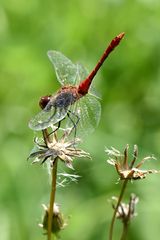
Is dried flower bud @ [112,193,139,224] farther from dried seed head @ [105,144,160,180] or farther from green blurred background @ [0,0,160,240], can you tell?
green blurred background @ [0,0,160,240]

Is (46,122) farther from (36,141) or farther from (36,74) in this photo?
(36,74)

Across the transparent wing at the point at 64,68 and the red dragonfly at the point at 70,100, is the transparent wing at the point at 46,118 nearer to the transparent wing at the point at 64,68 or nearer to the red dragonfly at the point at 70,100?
the red dragonfly at the point at 70,100

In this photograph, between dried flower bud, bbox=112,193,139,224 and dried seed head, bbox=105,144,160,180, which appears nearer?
dried seed head, bbox=105,144,160,180

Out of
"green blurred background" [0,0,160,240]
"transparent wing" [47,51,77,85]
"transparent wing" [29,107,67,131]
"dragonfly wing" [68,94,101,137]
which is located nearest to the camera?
"transparent wing" [29,107,67,131]

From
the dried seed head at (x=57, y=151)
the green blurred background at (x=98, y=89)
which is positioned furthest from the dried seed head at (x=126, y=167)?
the green blurred background at (x=98, y=89)

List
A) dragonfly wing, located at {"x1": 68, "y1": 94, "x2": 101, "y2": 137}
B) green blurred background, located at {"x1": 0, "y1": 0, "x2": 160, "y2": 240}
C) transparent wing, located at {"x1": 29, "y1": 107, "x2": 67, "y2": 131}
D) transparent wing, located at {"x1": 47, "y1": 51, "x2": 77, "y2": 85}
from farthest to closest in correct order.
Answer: green blurred background, located at {"x1": 0, "y1": 0, "x2": 160, "y2": 240} → transparent wing, located at {"x1": 47, "y1": 51, "x2": 77, "y2": 85} → dragonfly wing, located at {"x1": 68, "y1": 94, "x2": 101, "y2": 137} → transparent wing, located at {"x1": 29, "y1": 107, "x2": 67, "y2": 131}

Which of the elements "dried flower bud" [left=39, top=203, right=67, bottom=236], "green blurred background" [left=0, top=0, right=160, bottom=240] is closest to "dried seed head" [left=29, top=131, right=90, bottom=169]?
"dried flower bud" [left=39, top=203, right=67, bottom=236]

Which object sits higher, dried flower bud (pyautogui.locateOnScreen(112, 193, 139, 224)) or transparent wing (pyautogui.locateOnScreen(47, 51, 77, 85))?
transparent wing (pyautogui.locateOnScreen(47, 51, 77, 85))

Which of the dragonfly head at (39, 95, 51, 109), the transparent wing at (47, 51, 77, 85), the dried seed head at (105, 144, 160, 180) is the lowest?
the dried seed head at (105, 144, 160, 180)
